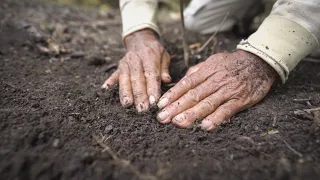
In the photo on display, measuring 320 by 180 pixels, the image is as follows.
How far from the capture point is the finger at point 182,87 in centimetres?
142

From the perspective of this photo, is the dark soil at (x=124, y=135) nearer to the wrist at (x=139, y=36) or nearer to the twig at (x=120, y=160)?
the twig at (x=120, y=160)

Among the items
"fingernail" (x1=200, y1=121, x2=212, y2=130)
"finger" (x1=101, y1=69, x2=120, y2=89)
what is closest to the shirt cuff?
"fingernail" (x1=200, y1=121, x2=212, y2=130)

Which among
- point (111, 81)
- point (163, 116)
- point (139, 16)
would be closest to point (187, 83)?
point (163, 116)

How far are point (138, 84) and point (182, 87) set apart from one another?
274 millimetres

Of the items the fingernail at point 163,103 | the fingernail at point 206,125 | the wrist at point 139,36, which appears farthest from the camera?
the wrist at point 139,36

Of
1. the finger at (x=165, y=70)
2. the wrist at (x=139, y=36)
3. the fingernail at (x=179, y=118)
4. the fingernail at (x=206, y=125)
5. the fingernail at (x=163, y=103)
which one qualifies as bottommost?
the fingernail at (x=206, y=125)

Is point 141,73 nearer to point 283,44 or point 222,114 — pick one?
point 222,114

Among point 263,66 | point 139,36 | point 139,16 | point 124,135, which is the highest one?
point 139,16

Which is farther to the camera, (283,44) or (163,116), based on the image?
(283,44)

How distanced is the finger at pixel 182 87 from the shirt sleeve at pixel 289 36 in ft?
Answer: 1.09

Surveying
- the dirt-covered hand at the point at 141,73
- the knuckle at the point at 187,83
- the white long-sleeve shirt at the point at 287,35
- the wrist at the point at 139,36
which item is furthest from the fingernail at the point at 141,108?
the white long-sleeve shirt at the point at 287,35

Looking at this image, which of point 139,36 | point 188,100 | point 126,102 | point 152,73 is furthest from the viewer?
point 139,36

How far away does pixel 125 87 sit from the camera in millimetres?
1573

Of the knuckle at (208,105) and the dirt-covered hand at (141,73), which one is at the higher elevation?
the dirt-covered hand at (141,73)
